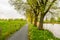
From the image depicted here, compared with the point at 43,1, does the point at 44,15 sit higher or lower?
lower

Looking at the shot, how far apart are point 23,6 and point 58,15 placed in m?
8.43

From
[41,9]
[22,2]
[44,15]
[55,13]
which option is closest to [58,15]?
[55,13]

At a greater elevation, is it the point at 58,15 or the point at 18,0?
the point at 18,0

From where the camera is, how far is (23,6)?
4094cm

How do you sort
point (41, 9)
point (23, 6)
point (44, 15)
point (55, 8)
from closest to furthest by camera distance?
point (41, 9)
point (44, 15)
point (55, 8)
point (23, 6)

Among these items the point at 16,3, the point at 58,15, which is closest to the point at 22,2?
the point at 16,3

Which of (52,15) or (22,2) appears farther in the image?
(22,2)

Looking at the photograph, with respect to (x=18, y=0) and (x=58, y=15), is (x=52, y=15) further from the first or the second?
(x=18, y=0)

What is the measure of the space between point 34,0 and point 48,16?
4.10m

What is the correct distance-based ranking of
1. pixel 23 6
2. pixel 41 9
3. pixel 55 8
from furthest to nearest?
pixel 23 6, pixel 55 8, pixel 41 9

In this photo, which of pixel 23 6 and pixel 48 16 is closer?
pixel 48 16

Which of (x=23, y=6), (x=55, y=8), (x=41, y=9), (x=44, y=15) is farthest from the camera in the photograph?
(x=23, y=6)

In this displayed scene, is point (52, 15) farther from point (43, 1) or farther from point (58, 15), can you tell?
point (43, 1)

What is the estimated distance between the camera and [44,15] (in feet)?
115
